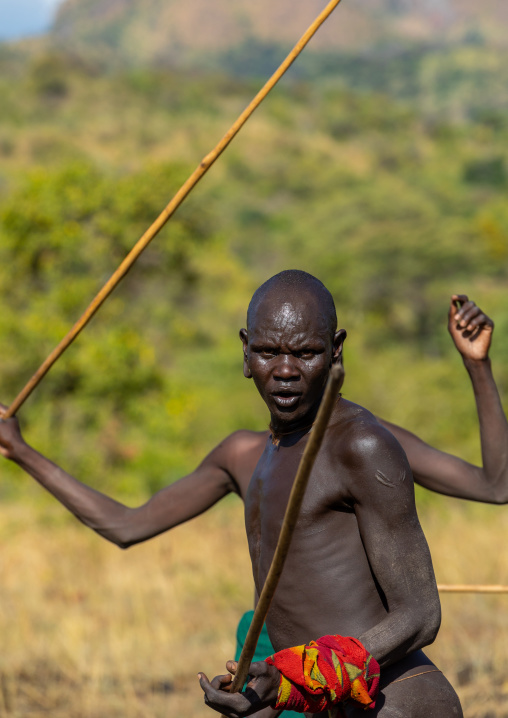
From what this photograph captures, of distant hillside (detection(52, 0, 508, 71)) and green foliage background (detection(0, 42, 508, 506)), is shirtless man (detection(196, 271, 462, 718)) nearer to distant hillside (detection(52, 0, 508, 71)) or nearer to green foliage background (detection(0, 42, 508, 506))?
green foliage background (detection(0, 42, 508, 506))

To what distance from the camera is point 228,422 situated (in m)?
15.4

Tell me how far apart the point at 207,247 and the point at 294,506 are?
8.92 m

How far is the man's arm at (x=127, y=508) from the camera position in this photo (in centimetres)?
221

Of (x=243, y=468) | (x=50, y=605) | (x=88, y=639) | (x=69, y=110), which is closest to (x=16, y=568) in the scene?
(x=50, y=605)

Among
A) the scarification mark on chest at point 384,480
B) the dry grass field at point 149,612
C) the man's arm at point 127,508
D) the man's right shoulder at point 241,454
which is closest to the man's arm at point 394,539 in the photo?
the scarification mark on chest at point 384,480

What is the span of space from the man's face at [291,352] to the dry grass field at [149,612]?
2459 mm

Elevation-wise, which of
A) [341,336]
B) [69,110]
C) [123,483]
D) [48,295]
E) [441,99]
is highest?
[341,336]

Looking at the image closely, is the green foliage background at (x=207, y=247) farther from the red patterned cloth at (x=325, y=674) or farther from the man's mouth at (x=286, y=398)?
the red patterned cloth at (x=325, y=674)

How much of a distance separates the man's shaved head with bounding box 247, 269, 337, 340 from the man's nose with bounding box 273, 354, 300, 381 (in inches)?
3.9

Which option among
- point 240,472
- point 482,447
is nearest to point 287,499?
point 240,472

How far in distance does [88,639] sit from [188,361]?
14970 mm

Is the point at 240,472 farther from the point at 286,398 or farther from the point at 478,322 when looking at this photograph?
the point at 478,322

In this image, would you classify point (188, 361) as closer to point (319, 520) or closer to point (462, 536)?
point (462, 536)

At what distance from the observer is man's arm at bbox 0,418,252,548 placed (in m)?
2.21
